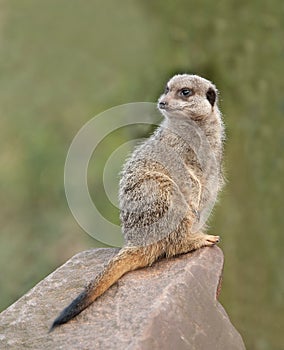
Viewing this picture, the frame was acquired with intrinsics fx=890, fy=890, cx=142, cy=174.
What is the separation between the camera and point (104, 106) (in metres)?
7.59

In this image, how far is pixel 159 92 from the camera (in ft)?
20.3

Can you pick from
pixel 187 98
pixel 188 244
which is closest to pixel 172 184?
pixel 188 244

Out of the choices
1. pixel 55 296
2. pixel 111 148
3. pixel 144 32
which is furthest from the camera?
pixel 111 148

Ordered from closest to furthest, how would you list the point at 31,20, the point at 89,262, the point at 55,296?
the point at 55,296 → the point at 89,262 → the point at 31,20

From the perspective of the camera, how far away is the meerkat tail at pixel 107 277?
10.8 feet

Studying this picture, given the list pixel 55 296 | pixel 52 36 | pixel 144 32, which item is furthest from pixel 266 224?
pixel 55 296

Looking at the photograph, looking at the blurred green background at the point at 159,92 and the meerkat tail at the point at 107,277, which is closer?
the meerkat tail at the point at 107,277

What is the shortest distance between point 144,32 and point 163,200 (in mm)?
3195

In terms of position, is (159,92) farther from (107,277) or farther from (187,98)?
(107,277)

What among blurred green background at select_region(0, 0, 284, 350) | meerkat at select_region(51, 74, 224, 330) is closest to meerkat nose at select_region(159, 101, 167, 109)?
meerkat at select_region(51, 74, 224, 330)

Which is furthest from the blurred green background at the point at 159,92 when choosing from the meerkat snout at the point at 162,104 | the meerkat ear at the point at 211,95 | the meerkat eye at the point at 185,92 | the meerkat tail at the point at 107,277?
the meerkat tail at the point at 107,277

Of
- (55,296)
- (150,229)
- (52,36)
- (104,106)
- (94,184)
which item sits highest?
(52,36)

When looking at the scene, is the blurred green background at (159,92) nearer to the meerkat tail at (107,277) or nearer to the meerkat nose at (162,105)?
the meerkat nose at (162,105)

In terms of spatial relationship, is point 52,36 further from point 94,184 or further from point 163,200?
point 163,200
